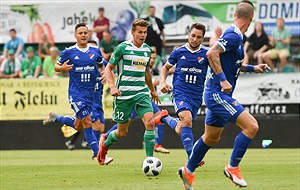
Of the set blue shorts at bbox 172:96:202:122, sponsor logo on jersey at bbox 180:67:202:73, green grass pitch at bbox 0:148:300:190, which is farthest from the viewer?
sponsor logo on jersey at bbox 180:67:202:73

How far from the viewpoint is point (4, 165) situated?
14.1 m

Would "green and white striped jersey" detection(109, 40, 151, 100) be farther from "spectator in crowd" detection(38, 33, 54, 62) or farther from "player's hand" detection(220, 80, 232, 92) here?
"spectator in crowd" detection(38, 33, 54, 62)

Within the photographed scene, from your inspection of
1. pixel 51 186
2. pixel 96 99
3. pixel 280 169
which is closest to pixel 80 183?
pixel 51 186

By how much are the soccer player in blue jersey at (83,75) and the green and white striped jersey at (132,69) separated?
2.08 m

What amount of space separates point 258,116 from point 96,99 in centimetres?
583

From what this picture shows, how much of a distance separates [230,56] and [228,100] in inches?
19.9

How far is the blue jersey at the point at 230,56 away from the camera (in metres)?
8.79

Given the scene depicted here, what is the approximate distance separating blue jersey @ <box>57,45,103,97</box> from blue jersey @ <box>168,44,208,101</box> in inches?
77.5

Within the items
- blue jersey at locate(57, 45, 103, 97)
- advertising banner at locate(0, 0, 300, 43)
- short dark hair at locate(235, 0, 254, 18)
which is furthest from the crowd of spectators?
short dark hair at locate(235, 0, 254, 18)

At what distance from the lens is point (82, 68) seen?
1427 cm

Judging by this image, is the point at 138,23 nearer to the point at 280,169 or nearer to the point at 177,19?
the point at 280,169

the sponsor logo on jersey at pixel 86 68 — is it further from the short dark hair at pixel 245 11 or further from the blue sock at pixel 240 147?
the blue sock at pixel 240 147

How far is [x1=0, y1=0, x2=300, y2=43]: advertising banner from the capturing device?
2105 centimetres

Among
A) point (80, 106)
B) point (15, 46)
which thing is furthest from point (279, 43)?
point (80, 106)
